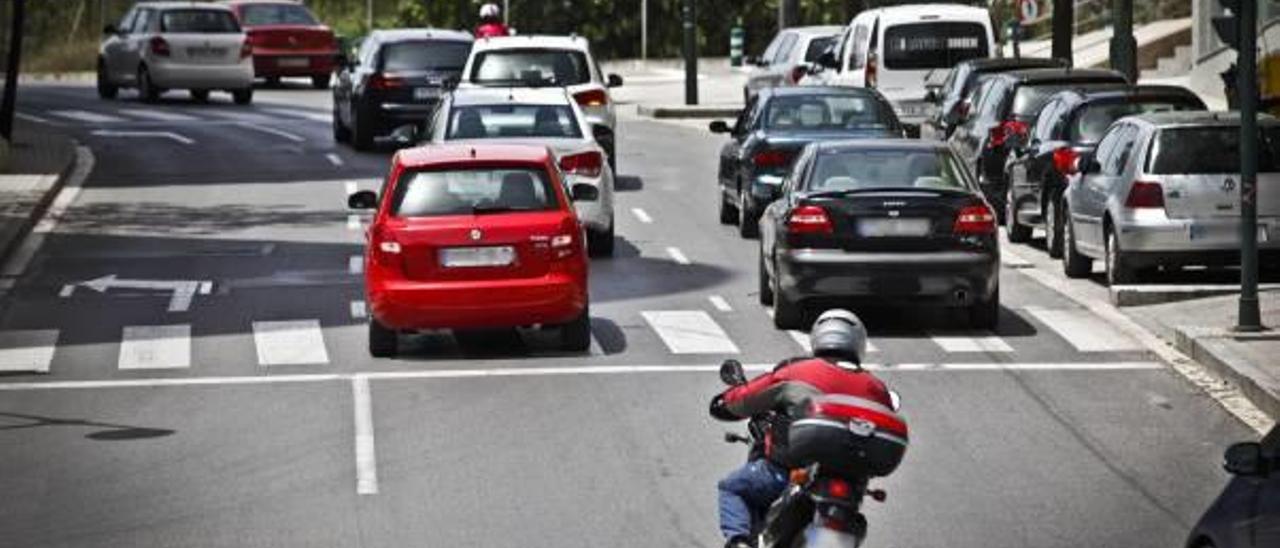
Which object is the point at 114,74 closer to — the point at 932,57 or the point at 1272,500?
the point at 932,57

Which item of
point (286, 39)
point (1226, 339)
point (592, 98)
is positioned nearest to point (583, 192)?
point (1226, 339)

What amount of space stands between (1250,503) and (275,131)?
130 ft

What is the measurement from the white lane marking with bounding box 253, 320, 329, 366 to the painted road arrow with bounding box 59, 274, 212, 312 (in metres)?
2.35

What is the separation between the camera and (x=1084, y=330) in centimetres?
2384

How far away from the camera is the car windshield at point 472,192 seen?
22.4m

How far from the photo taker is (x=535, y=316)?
22.2 meters

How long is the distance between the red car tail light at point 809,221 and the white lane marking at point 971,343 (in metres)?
1.12

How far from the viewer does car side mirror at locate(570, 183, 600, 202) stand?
26255mm

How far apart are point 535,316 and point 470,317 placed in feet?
1.44

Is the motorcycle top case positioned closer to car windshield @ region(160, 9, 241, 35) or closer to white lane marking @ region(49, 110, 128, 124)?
white lane marking @ region(49, 110, 128, 124)

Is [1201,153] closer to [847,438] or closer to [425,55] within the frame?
[847,438]

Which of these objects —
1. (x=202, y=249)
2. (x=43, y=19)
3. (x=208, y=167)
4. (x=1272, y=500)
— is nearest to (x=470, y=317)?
(x=202, y=249)

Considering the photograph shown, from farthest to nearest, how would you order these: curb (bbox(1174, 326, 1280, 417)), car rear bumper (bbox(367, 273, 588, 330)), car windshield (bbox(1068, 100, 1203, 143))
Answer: car windshield (bbox(1068, 100, 1203, 143)), car rear bumper (bbox(367, 273, 588, 330)), curb (bbox(1174, 326, 1280, 417))

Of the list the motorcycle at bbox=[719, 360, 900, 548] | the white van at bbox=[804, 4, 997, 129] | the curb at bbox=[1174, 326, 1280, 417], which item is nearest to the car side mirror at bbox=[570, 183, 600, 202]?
the curb at bbox=[1174, 326, 1280, 417]
